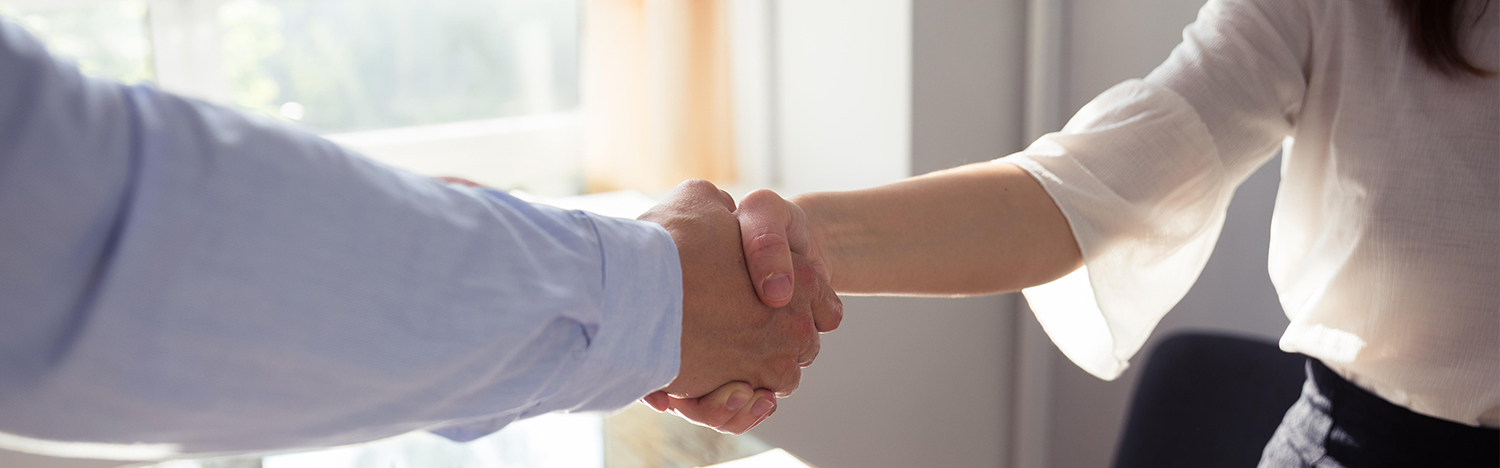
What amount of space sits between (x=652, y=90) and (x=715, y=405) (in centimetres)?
122

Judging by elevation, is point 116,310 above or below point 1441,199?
above

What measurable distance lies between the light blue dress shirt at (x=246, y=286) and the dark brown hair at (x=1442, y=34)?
0.77m

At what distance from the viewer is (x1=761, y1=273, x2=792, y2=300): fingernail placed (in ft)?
3.20

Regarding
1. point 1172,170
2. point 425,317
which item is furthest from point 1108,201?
point 425,317

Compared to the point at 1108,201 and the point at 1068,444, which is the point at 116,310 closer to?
the point at 1108,201

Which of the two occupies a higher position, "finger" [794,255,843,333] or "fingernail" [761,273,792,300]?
"fingernail" [761,273,792,300]

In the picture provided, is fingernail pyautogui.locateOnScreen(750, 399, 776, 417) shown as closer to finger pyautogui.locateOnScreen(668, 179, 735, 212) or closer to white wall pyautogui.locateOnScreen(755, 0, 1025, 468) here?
finger pyautogui.locateOnScreen(668, 179, 735, 212)

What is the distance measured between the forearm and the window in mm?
1127

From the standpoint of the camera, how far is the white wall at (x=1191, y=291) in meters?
1.78

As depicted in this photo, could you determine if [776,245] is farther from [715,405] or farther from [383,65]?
[383,65]

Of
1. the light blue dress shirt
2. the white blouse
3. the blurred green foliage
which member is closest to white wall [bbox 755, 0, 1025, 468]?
the blurred green foliage

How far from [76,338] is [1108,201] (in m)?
0.90

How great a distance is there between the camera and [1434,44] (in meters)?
0.92

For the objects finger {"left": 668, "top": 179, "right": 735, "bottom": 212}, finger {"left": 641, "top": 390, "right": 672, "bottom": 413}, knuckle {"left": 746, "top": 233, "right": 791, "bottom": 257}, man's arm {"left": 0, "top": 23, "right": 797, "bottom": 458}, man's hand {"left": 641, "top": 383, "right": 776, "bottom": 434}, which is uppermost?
man's arm {"left": 0, "top": 23, "right": 797, "bottom": 458}
